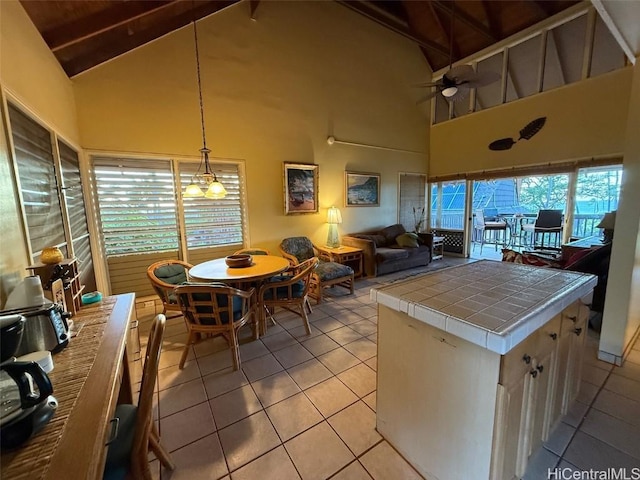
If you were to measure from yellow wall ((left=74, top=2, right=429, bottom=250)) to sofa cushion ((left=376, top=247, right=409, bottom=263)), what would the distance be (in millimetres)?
858

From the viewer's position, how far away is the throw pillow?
5406mm

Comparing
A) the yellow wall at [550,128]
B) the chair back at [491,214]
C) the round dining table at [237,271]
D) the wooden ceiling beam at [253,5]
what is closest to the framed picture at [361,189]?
the yellow wall at [550,128]

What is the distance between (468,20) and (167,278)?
254 inches

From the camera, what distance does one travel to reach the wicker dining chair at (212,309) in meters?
2.09

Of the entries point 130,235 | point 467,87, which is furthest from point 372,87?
point 130,235

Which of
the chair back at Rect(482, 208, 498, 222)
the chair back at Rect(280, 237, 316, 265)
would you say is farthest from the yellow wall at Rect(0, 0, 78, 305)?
the chair back at Rect(482, 208, 498, 222)

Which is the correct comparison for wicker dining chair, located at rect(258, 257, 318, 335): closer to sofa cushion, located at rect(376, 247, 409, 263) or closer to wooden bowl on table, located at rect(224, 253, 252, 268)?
wooden bowl on table, located at rect(224, 253, 252, 268)

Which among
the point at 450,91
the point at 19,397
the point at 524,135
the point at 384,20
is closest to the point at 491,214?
the point at 524,135

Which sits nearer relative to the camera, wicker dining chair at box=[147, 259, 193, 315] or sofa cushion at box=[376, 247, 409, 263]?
wicker dining chair at box=[147, 259, 193, 315]

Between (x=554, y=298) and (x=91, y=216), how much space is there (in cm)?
442

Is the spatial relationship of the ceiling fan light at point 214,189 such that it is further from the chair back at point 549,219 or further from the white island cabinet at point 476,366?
the chair back at point 549,219

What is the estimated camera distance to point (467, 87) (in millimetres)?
3426

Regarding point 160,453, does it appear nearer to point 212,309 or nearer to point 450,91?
point 212,309

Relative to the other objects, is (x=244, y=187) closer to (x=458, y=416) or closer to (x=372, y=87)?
(x=372, y=87)
